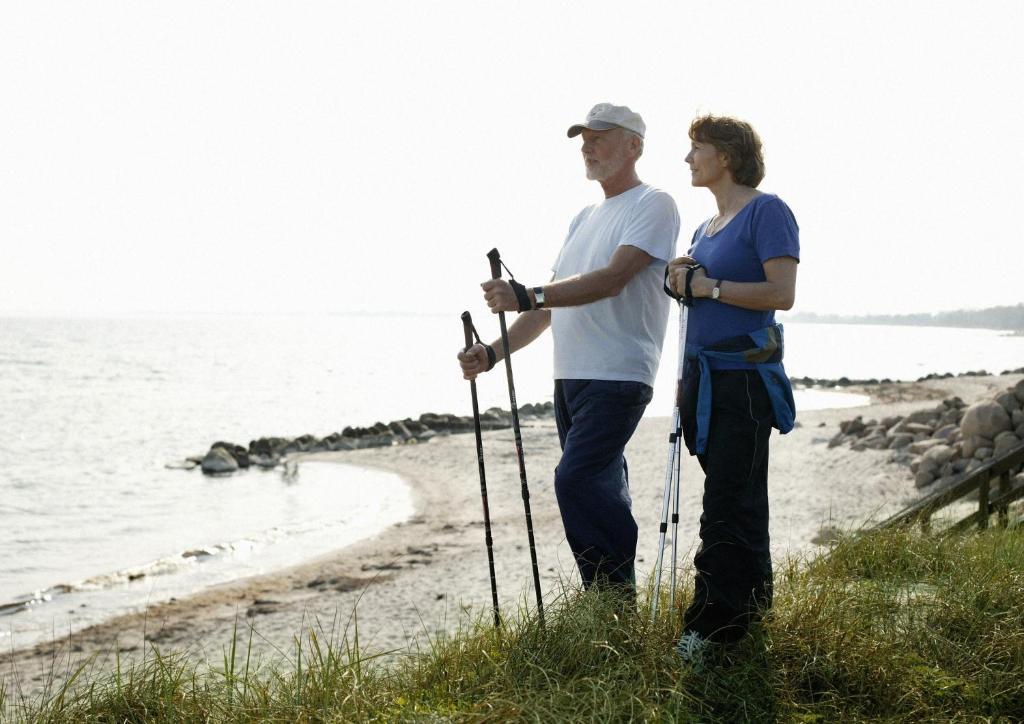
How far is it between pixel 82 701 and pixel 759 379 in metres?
2.68

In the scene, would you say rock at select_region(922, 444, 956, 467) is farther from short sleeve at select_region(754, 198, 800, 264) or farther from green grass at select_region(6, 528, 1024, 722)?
short sleeve at select_region(754, 198, 800, 264)

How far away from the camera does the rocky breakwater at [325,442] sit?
1973 centimetres

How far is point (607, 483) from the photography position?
11.8 feet

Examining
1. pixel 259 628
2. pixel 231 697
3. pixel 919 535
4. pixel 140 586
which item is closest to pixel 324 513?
pixel 140 586

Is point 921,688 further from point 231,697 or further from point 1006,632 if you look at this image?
point 231,697

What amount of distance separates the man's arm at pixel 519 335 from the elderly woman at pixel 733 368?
3.01 ft

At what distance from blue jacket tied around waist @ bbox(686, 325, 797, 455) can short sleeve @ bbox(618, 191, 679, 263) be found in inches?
19.4

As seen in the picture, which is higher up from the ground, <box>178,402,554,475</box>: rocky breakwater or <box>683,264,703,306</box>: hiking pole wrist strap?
<box>683,264,703,306</box>: hiking pole wrist strap

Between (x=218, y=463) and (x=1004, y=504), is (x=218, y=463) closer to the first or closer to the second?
(x=218, y=463)

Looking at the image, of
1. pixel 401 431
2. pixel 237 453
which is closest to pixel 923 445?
pixel 401 431

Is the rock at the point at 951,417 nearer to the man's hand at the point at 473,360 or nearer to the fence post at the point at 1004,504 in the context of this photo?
the fence post at the point at 1004,504

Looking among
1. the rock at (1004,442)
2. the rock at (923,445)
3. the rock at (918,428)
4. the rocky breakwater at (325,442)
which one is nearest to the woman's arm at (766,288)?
the rock at (1004,442)

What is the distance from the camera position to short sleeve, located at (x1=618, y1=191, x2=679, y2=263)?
354 centimetres

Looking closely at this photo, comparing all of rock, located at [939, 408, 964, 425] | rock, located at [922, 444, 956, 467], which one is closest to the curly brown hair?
rock, located at [922, 444, 956, 467]
